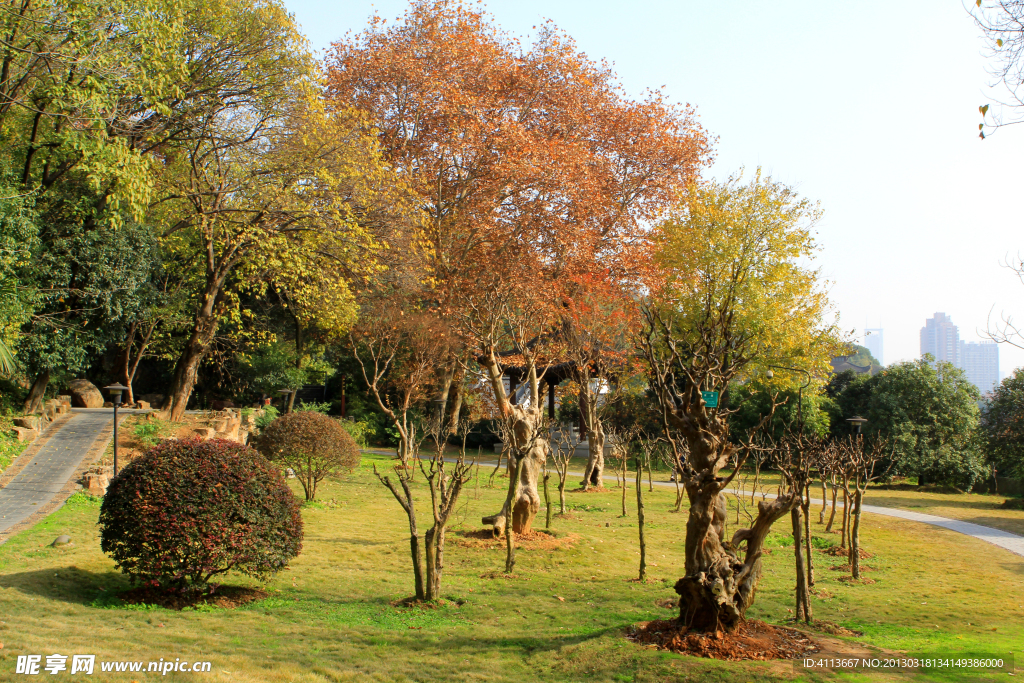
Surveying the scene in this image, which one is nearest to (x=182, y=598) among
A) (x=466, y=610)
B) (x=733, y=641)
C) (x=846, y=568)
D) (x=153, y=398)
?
(x=466, y=610)

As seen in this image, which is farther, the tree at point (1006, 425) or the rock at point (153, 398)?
the rock at point (153, 398)

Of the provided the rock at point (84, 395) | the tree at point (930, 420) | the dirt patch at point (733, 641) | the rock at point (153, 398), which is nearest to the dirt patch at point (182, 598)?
A: the dirt patch at point (733, 641)

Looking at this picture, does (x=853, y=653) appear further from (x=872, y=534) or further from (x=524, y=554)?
(x=872, y=534)

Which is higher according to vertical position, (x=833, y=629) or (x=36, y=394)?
(x=36, y=394)

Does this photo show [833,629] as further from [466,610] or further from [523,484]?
[523,484]

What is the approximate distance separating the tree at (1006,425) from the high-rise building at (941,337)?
127m

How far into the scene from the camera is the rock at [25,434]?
14477 millimetres

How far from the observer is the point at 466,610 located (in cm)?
750

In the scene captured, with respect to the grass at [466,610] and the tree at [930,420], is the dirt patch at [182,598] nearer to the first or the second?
the grass at [466,610]

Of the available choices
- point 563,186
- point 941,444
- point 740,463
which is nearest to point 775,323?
point 941,444

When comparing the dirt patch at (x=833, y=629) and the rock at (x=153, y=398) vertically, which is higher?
the rock at (x=153, y=398)

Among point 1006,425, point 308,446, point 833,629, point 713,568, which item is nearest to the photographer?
point 713,568

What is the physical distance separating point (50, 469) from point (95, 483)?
1593 mm

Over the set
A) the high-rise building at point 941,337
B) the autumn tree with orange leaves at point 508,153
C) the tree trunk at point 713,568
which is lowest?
the tree trunk at point 713,568
